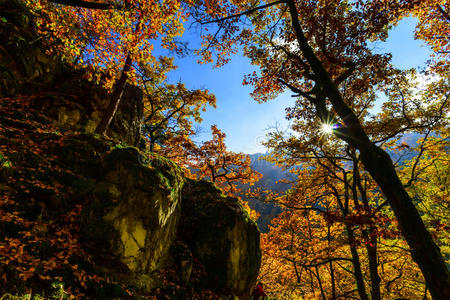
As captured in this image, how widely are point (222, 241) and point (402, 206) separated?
5.97 metres

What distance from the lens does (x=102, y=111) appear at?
428 inches

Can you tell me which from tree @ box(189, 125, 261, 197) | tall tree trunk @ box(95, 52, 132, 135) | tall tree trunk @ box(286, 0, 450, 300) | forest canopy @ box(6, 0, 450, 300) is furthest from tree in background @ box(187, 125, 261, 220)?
tall tree trunk @ box(286, 0, 450, 300)

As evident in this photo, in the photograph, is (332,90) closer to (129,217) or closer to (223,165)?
(129,217)

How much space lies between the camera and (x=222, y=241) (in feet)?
24.2

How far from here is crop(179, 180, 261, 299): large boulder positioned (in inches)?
276

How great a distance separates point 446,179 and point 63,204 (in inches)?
858

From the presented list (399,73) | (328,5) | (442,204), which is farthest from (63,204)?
(442,204)

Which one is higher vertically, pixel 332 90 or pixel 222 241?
pixel 332 90

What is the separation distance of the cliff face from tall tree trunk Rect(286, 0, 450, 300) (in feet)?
18.5

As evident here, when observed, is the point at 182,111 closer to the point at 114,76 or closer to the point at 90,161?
the point at 114,76

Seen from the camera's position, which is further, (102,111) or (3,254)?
(102,111)

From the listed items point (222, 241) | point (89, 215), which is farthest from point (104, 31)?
point (222, 241)

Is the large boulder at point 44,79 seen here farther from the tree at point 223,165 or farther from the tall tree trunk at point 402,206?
the tall tree trunk at point 402,206

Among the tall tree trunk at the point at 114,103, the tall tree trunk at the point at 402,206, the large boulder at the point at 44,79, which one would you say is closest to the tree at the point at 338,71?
the tall tree trunk at the point at 402,206
